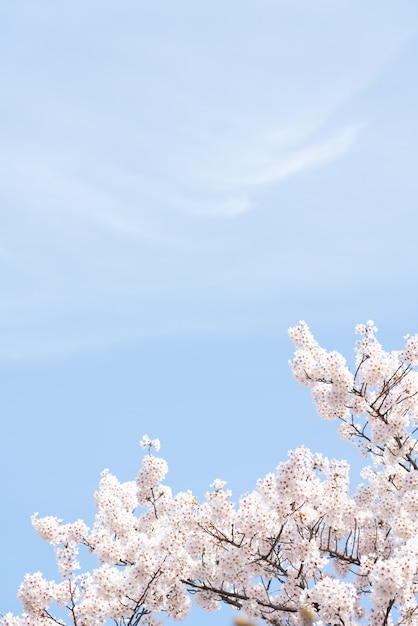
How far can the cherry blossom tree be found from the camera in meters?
11.4

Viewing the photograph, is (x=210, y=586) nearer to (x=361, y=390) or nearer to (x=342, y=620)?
(x=342, y=620)

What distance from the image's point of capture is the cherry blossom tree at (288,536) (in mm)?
11414

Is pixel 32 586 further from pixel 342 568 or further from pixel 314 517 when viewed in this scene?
pixel 342 568

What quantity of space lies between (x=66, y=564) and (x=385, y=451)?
6.80 m

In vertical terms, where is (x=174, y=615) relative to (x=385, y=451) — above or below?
below

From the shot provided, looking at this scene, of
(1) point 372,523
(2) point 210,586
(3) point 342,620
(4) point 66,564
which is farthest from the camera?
(1) point 372,523

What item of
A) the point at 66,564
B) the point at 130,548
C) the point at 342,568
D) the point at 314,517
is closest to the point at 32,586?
the point at 66,564

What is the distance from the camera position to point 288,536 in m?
12.3

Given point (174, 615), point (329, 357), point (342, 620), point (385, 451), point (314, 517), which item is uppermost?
point (329, 357)

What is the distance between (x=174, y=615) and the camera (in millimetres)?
12766

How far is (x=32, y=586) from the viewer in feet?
40.1

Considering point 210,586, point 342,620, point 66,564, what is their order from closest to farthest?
point 342,620, point 66,564, point 210,586

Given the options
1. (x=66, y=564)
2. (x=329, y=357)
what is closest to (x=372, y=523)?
(x=329, y=357)

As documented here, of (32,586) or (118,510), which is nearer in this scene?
(32,586)
